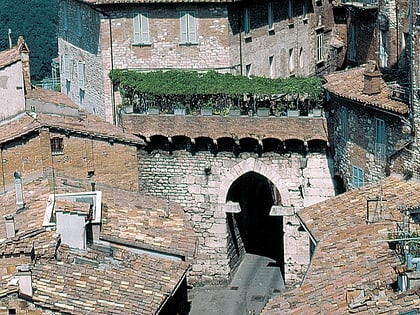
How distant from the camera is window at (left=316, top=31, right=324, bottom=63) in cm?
6078

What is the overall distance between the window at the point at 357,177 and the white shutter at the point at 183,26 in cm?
1209

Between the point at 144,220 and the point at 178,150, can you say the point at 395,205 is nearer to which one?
the point at 144,220

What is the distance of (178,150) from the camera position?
159ft

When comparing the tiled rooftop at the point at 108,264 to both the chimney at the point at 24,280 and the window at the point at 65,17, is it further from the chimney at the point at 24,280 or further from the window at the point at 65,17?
Answer: the window at the point at 65,17

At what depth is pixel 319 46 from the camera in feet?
200

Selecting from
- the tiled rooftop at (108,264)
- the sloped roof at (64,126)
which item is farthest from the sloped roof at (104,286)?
the sloped roof at (64,126)

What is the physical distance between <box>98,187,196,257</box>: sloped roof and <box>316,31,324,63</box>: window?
20788 mm

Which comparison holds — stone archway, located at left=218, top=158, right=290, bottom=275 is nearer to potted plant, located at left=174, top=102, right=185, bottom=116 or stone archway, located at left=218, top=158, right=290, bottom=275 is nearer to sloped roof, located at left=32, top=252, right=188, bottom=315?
potted plant, located at left=174, top=102, right=185, bottom=116

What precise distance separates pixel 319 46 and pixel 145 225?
25789 millimetres

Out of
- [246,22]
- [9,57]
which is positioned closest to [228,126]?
[246,22]

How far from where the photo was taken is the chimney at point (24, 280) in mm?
28312

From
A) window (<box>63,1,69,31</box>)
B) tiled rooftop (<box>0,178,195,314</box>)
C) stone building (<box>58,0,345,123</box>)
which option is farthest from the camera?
window (<box>63,1,69,31</box>)

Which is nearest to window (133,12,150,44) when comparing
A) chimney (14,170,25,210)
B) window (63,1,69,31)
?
window (63,1,69,31)

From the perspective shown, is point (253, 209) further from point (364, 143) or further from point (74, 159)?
point (364, 143)
